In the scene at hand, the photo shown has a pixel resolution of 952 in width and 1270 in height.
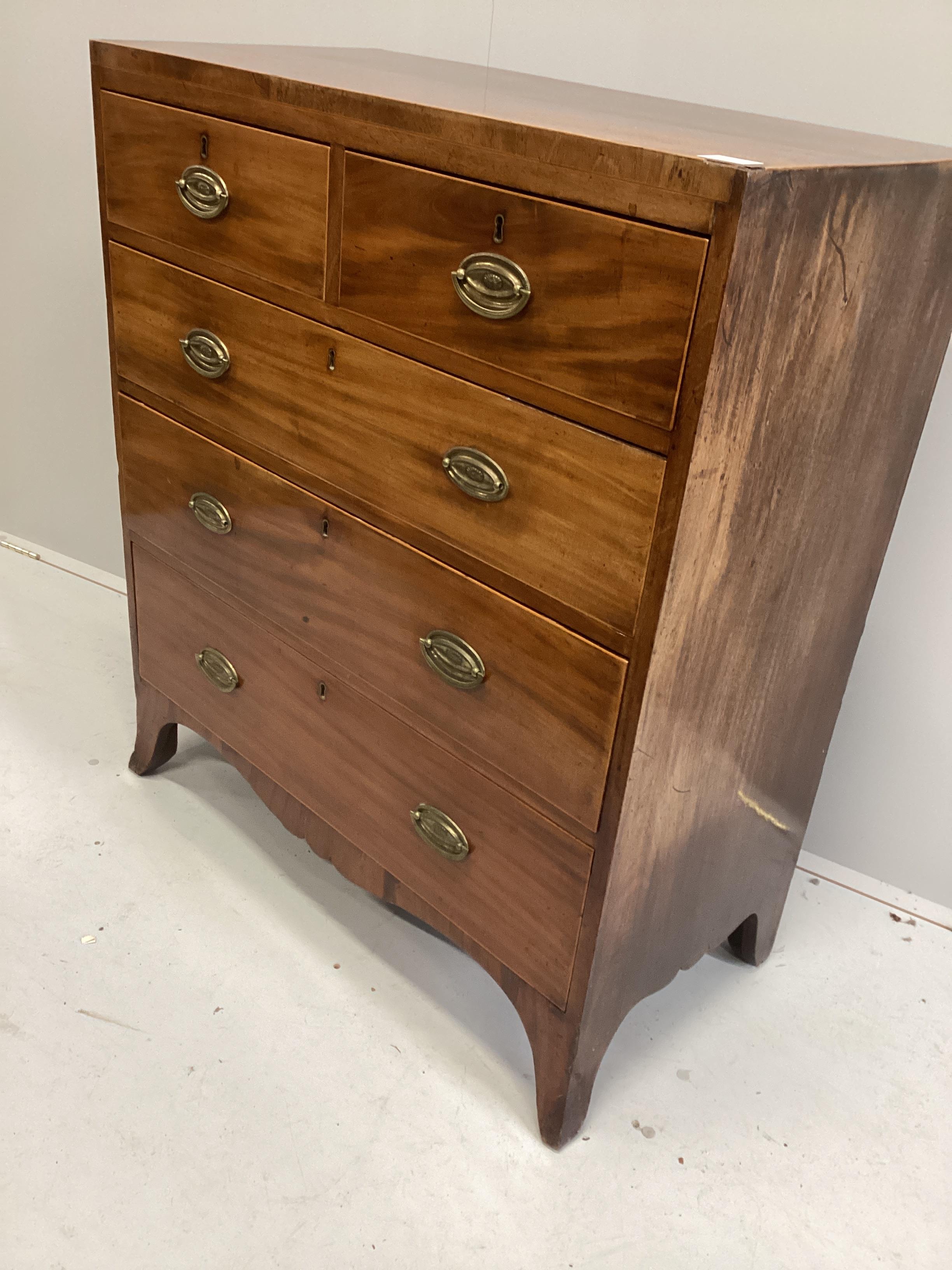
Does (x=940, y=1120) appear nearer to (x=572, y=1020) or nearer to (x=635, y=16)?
(x=572, y=1020)

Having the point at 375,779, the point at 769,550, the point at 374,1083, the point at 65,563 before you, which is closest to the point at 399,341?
the point at 769,550

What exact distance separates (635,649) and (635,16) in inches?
39.5

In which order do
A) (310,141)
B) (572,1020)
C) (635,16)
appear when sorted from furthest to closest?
(635,16)
(572,1020)
(310,141)

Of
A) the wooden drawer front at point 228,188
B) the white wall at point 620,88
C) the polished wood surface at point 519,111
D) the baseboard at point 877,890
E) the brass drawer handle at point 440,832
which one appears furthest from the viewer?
the baseboard at point 877,890

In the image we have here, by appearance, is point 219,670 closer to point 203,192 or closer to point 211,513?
point 211,513

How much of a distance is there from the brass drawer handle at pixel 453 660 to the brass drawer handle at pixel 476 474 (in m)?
0.17

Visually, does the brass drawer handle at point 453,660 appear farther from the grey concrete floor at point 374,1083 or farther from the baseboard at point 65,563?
the baseboard at point 65,563

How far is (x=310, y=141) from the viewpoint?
1.11 metres

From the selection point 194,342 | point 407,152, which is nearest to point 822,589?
point 407,152

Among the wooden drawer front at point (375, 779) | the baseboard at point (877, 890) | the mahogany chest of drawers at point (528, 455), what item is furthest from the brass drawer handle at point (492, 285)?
the baseboard at point (877, 890)

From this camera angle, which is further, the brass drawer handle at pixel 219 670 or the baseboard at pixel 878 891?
the baseboard at pixel 878 891

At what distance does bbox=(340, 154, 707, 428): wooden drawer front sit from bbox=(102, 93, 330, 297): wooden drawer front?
0.21ft

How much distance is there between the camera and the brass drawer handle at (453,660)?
116 cm

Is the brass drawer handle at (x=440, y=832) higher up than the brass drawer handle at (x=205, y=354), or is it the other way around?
the brass drawer handle at (x=205, y=354)
